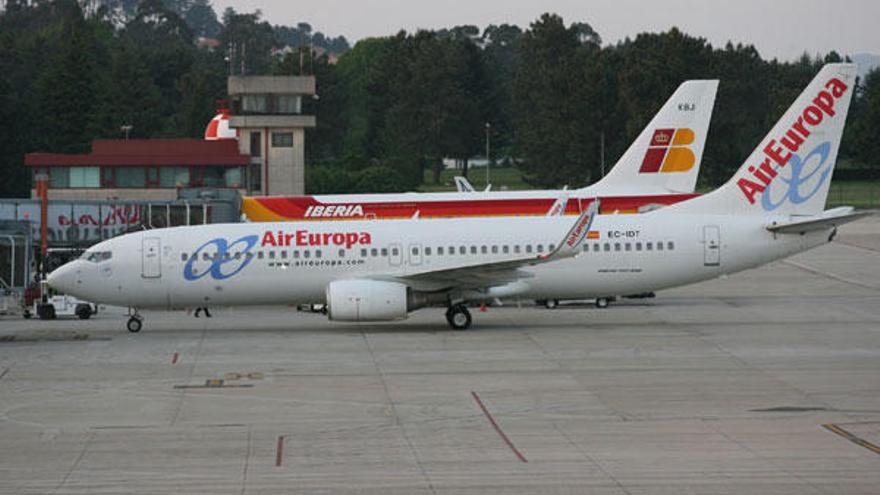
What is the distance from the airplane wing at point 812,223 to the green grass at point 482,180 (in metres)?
90.3

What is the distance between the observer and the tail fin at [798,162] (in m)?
42.5

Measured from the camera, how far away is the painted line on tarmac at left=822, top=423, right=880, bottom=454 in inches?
931

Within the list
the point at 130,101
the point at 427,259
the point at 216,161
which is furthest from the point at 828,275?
the point at 130,101

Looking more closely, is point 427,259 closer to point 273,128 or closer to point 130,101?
point 273,128

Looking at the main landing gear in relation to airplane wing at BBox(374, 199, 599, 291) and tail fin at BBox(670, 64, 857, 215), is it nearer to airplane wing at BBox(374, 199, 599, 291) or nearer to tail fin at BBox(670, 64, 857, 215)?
airplane wing at BBox(374, 199, 599, 291)

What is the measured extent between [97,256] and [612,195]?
1954 cm

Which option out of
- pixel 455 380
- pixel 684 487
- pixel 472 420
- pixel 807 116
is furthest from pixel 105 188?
pixel 684 487

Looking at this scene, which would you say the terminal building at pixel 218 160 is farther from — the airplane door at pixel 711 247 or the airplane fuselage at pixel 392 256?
the airplane door at pixel 711 247

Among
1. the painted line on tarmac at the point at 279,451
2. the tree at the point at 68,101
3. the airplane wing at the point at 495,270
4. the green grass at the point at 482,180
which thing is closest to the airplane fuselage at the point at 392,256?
the airplane wing at the point at 495,270

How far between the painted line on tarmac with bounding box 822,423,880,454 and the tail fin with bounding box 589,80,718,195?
29087 mm

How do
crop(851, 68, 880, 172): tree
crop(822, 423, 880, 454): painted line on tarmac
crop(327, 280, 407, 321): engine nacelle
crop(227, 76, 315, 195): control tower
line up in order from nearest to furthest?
crop(822, 423, 880, 454): painted line on tarmac
crop(327, 280, 407, 321): engine nacelle
crop(227, 76, 315, 195): control tower
crop(851, 68, 880, 172): tree

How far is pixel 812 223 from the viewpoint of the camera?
40.6 m

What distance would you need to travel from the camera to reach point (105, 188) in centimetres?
7475

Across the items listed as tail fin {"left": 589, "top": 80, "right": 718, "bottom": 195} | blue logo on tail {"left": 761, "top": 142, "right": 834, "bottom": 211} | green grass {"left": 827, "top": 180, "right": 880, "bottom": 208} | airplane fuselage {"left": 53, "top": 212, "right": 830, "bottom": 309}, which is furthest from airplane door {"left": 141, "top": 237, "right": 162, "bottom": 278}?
green grass {"left": 827, "top": 180, "right": 880, "bottom": 208}
